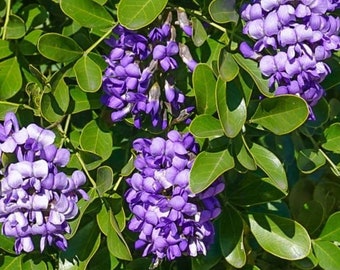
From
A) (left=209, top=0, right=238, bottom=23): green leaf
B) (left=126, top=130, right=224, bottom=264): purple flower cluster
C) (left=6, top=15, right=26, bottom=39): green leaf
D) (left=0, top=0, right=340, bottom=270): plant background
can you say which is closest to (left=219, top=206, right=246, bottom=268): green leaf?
(left=0, top=0, right=340, bottom=270): plant background

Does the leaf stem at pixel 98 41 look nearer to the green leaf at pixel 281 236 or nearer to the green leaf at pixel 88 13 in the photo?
the green leaf at pixel 88 13

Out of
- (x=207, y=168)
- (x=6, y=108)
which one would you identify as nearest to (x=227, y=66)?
(x=207, y=168)

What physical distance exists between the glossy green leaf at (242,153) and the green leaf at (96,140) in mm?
228

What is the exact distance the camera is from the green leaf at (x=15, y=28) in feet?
4.68

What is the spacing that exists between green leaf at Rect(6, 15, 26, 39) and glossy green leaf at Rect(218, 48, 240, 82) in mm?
373

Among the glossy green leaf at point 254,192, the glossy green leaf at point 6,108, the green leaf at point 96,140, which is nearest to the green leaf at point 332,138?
the glossy green leaf at point 254,192

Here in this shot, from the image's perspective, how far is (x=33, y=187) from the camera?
117 cm

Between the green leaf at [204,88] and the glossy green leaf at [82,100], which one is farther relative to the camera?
the glossy green leaf at [82,100]

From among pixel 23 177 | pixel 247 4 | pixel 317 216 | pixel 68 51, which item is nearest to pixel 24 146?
pixel 23 177

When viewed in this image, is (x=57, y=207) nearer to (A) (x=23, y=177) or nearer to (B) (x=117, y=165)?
(A) (x=23, y=177)

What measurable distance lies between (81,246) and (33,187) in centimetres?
24

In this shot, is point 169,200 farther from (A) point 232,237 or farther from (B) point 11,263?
(B) point 11,263

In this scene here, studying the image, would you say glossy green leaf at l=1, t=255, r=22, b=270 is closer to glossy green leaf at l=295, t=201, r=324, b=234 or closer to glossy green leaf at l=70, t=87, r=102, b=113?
glossy green leaf at l=70, t=87, r=102, b=113

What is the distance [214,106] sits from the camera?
1.29m
